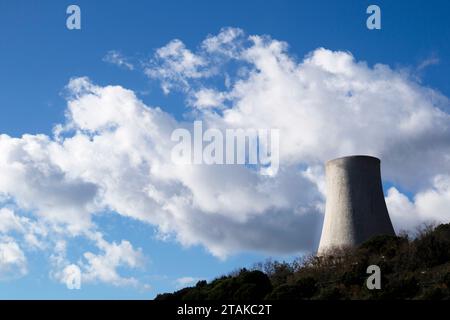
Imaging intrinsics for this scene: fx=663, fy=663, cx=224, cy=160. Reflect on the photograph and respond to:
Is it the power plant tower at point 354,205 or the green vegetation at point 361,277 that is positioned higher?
the power plant tower at point 354,205

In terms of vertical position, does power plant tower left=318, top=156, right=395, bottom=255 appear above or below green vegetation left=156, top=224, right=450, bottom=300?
above

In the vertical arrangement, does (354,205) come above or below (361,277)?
above

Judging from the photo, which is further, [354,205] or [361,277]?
[354,205]

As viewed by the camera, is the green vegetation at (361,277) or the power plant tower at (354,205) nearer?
the green vegetation at (361,277)
